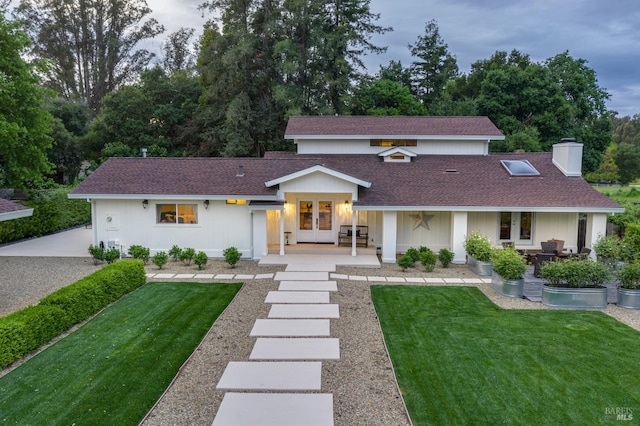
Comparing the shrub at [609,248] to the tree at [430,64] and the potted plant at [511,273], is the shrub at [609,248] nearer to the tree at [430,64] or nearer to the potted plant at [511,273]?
the potted plant at [511,273]

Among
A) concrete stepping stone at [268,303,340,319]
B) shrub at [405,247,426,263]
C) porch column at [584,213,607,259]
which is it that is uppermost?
porch column at [584,213,607,259]

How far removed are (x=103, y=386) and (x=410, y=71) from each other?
4328cm

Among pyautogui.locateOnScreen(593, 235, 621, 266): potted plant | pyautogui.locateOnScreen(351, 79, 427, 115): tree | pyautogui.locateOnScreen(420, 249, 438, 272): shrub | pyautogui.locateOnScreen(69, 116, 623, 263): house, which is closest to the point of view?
pyautogui.locateOnScreen(593, 235, 621, 266): potted plant

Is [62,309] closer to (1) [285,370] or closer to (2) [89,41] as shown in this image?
(1) [285,370]

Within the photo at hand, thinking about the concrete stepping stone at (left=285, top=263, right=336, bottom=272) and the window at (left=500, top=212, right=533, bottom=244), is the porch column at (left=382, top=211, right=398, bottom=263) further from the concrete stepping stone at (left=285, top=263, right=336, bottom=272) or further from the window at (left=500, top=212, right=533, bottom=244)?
the window at (left=500, top=212, right=533, bottom=244)

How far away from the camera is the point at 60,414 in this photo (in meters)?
5.86

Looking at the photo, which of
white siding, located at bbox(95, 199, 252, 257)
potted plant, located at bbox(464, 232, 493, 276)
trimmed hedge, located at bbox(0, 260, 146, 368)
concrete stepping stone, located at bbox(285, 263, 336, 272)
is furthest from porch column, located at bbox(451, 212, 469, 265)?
trimmed hedge, located at bbox(0, 260, 146, 368)

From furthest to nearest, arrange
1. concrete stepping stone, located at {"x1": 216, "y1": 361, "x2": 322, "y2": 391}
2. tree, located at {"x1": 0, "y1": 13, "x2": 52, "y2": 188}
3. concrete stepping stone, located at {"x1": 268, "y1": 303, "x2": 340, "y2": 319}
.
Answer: tree, located at {"x1": 0, "y1": 13, "x2": 52, "y2": 188}, concrete stepping stone, located at {"x1": 268, "y1": 303, "x2": 340, "y2": 319}, concrete stepping stone, located at {"x1": 216, "y1": 361, "x2": 322, "y2": 391}

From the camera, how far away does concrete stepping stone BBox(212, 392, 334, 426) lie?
223 inches

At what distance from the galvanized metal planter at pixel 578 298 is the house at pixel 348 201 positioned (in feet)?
17.5

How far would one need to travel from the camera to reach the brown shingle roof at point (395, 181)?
53.5 ft

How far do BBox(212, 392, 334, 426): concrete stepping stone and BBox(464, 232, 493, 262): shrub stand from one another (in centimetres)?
981

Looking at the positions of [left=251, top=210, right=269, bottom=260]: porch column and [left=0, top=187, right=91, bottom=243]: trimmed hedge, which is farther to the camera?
[left=0, top=187, right=91, bottom=243]: trimmed hedge

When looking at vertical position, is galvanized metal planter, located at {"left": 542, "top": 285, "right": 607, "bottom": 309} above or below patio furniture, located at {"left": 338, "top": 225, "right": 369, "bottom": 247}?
below
